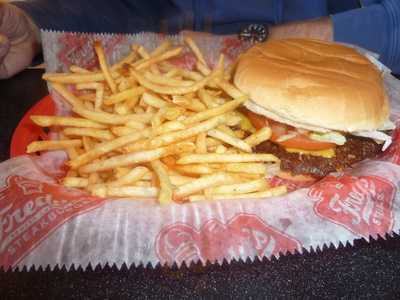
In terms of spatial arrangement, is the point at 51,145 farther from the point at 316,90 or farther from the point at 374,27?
the point at 374,27

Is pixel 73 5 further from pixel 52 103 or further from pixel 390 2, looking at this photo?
pixel 390 2

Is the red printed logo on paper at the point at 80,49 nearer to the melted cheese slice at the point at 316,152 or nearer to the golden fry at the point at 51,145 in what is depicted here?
the golden fry at the point at 51,145

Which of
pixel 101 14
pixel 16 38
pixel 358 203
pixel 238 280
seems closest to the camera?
pixel 238 280

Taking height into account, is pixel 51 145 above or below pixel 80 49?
below

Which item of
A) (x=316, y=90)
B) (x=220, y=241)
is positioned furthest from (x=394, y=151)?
(x=220, y=241)

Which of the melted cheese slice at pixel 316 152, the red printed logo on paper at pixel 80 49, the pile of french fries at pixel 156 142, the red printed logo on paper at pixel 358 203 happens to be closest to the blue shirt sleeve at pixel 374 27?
the melted cheese slice at pixel 316 152
